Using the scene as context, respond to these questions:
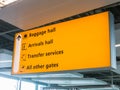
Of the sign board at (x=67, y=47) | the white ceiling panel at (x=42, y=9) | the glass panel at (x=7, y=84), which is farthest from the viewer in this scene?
the glass panel at (x=7, y=84)

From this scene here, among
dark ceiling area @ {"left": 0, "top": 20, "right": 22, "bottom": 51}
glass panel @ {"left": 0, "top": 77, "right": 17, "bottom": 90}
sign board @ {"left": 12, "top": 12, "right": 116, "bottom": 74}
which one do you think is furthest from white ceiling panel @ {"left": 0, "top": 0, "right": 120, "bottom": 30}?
→ glass panel @ {"left": 0, "top": 77, "right": 17, "bottom": 90}

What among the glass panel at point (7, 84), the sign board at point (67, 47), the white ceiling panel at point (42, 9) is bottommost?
the glass panel at point (7, 84)

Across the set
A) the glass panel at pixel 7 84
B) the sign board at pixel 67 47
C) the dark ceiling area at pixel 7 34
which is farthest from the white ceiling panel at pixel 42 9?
the glass panel at pixel 7 84

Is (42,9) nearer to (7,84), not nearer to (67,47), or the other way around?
(67,47)

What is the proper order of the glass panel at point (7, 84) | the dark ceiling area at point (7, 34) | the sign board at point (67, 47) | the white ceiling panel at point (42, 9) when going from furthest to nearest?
the glass panel at point (7, 84) < the dark ceiling area at point (7, 34) < the white ceiling panel at point (42, 9) < the sign board at point (67, 47)

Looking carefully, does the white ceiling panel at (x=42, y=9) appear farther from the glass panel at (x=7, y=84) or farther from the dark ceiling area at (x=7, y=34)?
the glass panel at (x=7, y=84)

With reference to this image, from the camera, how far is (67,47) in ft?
9.96

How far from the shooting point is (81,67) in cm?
282

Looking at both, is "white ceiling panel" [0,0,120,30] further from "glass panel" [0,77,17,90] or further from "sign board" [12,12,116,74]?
"glass panel" [0,77,17,90]

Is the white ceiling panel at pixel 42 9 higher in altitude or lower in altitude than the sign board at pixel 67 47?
higher

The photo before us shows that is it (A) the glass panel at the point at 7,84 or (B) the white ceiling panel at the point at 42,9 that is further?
(A) the glass panel at the point at 7,84

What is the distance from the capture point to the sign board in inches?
108

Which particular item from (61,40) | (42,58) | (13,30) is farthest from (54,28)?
(13,30)

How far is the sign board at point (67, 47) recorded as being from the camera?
9.03 ft
